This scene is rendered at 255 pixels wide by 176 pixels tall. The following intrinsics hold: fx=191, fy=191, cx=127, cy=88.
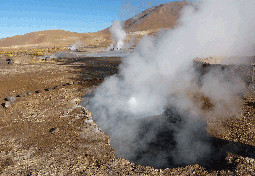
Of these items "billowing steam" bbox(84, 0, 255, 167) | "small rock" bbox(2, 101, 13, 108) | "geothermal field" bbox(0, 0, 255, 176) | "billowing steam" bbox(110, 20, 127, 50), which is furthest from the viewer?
"billowing steam" bbox(110, 20, 127, 50)

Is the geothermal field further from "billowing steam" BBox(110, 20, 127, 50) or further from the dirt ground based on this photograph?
"billowing steam" BBox(110, 20, 127, 50)

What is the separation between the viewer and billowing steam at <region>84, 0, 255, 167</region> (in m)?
4.82

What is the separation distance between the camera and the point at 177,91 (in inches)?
326

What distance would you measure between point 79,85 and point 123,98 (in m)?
4.23

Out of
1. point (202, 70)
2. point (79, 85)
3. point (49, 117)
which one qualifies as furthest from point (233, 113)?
point (79, 85)

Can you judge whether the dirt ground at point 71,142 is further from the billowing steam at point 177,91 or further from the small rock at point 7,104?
the billowing steam at point 177,91

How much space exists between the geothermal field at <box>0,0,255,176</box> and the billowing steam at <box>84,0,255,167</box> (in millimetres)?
33

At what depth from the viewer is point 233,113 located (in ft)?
19.7

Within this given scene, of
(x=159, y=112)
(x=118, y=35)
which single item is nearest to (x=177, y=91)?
(x=159, y=112)

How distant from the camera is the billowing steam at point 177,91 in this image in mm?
4822

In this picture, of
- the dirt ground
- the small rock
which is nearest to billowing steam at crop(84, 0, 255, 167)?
the dirt ground

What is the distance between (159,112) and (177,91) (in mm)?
2114

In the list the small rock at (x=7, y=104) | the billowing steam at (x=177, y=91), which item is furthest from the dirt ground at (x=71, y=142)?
the billowing steam at (x=177, y=91)

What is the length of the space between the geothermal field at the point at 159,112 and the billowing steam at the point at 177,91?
3 cm
